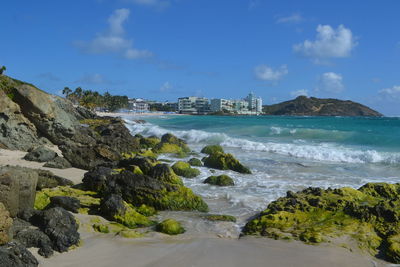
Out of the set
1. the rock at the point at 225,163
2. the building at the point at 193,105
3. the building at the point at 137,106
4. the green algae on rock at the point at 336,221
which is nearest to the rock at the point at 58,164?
the rock at the point at 225,163

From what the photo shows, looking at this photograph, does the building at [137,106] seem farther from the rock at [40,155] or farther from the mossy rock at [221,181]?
the mossy rock at [221,181]

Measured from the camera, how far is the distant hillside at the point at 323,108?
158 metres

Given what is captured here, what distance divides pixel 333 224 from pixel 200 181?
5467 mm

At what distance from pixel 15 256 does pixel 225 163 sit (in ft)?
33.2

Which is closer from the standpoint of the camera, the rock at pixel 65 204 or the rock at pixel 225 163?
the rock at pixel 65 204

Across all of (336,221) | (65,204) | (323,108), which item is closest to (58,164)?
(65,204)

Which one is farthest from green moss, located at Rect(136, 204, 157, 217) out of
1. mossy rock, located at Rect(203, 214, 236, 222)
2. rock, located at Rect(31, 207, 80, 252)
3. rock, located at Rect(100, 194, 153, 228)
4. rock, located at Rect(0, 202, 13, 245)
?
rock, located at Rect(0, 202, 13, 245)

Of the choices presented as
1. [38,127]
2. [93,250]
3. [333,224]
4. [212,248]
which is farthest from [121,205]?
[38,127]

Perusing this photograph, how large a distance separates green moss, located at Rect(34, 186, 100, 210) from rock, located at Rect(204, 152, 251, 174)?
6394mm

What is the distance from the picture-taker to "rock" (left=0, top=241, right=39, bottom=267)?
4.32 metres

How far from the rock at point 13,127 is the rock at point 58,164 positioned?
10.7ft

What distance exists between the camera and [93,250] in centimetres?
554

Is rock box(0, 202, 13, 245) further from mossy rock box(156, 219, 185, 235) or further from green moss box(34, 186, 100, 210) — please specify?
mossy rock box(156, 219, 185, 235)

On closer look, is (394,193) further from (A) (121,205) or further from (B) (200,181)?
(A) (121,205)
